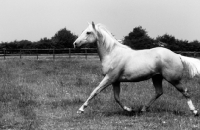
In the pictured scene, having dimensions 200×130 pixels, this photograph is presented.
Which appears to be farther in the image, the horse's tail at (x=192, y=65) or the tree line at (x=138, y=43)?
the tree line at (x=138, y=43)

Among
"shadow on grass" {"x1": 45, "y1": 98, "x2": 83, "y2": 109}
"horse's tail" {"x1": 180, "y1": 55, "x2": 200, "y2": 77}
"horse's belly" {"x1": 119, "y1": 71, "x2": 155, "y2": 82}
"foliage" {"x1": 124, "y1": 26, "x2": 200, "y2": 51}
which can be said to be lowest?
"shadow on grass" {"x1": 45, "y1": 98, "x2": 83, "y2": 109}

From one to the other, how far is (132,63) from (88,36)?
4.14 ft

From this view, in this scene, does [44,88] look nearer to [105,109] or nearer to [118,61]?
[105,109]

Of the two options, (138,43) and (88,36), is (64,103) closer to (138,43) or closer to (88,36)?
(88,36)

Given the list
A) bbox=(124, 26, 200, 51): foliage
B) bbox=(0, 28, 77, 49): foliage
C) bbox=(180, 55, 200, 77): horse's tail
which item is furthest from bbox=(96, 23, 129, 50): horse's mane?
bbox=(0, 28, 77, 49): foliage

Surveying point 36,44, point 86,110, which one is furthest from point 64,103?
point 36,44

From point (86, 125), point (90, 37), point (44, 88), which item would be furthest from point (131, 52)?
point (44, 88)

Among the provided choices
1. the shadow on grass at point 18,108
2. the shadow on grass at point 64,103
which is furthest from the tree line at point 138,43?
the shadow on grass at point 64,103

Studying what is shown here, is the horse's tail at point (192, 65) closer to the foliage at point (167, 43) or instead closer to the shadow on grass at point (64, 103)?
the shadow on grass at point (64, 103)

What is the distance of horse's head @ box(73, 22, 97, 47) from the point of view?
7414 mm

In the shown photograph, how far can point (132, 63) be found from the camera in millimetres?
7266

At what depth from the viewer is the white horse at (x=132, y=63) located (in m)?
7.11

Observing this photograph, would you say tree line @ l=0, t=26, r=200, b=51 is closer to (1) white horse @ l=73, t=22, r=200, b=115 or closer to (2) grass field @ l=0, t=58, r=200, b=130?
(2) grass field @ l=0, t=58, r=200, b=130

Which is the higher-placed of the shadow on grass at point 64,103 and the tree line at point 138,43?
the tree line at point 138,43
